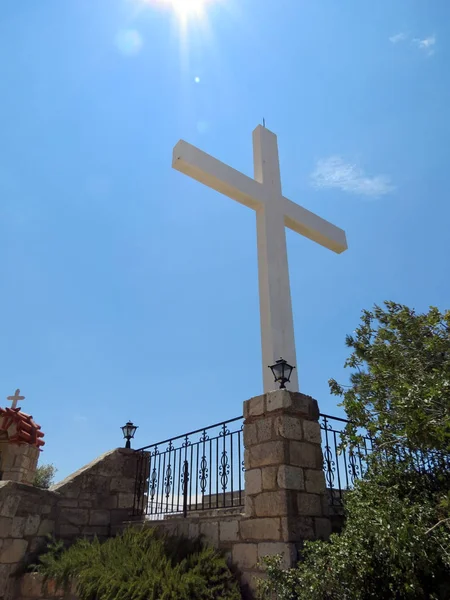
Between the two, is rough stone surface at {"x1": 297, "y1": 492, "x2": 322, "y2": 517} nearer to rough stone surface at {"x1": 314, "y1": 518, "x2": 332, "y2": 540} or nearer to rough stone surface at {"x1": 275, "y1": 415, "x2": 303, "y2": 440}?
Result: rough stone surface at {"x1": 314, "y1": 518, "x2": 332, "y2": 540}

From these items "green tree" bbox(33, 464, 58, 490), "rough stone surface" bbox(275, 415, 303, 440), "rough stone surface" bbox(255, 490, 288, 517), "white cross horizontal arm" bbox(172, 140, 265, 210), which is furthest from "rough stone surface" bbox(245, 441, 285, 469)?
"green tree" bbox(33, 464, 58, 490)

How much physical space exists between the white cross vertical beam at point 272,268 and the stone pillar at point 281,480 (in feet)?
2.87

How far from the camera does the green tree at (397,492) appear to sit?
334 cm

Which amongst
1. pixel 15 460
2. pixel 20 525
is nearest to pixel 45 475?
pixel 15 460

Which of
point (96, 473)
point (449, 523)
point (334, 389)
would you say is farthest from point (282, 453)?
point (96, 473)

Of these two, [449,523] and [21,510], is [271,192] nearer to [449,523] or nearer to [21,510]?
[449,523]

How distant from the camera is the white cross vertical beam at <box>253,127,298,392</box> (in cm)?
602

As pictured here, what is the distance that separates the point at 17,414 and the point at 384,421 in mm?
11926

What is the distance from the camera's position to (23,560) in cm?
572

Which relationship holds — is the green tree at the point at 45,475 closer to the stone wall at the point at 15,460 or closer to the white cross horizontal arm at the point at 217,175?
the stone wall at the point at 15,460

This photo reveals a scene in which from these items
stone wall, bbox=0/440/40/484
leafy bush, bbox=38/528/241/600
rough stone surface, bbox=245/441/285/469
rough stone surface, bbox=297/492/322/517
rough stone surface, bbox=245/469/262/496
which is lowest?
leafy bush, bbox=38/528/241/600

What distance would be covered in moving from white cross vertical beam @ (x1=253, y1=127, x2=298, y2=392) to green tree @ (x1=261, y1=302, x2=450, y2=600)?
1474 mm

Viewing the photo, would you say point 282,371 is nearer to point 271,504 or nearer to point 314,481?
point 314,481

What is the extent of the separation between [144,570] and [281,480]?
1.63 metres
